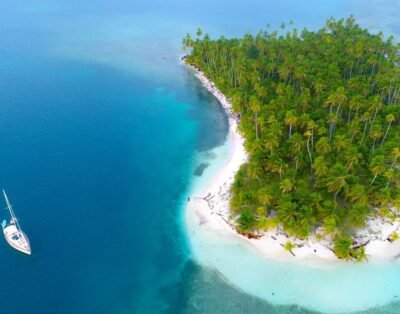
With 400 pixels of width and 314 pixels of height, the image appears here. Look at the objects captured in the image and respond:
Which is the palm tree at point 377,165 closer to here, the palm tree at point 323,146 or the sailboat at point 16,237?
the palm tree at point 323,146

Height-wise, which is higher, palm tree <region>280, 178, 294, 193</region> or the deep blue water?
palm tree <region>280, 178, 294, 193</region>

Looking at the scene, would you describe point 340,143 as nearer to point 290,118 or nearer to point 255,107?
point 290,118

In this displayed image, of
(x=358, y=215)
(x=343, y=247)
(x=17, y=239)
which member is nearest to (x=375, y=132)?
(x=358, y=215)

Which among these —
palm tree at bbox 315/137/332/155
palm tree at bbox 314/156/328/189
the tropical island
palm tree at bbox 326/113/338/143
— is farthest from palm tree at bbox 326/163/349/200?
palm tree at bbox 326/113/338/143

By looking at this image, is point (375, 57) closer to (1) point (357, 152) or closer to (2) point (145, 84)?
(1) point (357, 152)

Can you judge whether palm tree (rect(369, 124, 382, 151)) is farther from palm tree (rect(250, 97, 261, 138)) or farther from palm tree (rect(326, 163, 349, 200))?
palm tree (rect(250, 97, 261, 138))

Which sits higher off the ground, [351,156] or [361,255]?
[351,156]

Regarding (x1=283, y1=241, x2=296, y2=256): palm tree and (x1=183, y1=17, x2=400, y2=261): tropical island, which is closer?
(x1=283, y1=241, x2=296, y2=256): palm tree

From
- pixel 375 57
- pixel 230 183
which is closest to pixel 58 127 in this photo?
pixel 230 183

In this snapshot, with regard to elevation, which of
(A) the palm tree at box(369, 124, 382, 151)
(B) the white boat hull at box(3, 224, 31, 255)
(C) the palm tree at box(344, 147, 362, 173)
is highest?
(A) the palm tree at box(369, 124, 382, 151)
